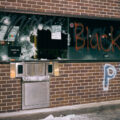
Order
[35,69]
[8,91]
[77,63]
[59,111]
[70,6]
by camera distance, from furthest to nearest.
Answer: [77,63] → [70,6] → [59,111] → [35,69] → [8,91]

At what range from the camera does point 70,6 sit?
211 inches

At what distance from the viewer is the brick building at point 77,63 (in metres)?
4.82

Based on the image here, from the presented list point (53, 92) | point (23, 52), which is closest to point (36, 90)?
point (53, 92)

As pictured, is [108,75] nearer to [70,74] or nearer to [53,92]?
[70,74]

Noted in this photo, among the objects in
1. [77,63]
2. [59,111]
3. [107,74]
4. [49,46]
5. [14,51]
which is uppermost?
[49,46]

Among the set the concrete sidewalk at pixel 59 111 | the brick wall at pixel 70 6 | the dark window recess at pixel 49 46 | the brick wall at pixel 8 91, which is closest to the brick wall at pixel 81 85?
the concrete sidewalk at pixel 59 111

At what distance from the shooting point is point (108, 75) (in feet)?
19.3

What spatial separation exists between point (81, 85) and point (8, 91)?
190 cm

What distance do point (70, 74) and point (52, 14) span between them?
1.57m

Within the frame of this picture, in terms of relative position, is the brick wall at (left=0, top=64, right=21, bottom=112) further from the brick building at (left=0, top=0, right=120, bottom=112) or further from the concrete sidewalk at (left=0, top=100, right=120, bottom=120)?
the concrete sidewalk at (left=0, top=100, right=120, bottom=120)

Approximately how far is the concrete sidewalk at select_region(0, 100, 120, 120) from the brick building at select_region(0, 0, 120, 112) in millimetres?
153

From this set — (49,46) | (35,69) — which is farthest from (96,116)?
(49,46)

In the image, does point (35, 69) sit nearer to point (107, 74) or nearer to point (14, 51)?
point (14, 51)

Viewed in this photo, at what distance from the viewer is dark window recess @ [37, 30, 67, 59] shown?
507 cm
